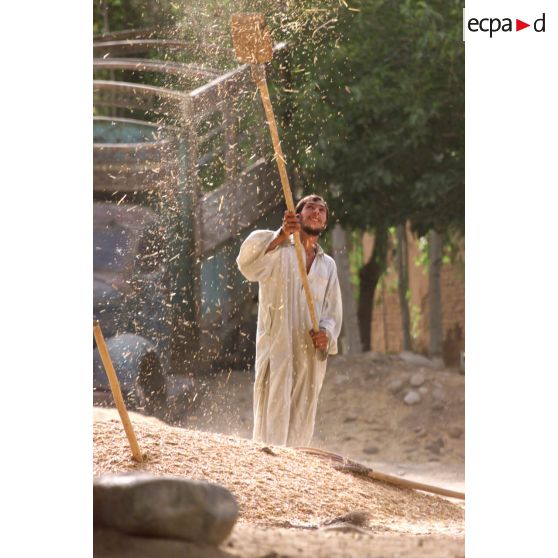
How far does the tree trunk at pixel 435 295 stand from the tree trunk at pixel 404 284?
0.28 m

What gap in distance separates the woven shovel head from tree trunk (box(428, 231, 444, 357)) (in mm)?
5450

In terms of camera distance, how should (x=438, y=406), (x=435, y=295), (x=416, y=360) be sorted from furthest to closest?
1. (x=435, y=295)
2. (x=416, y=360)
3. (x=438, y=406)

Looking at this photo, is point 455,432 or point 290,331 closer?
point 290,331

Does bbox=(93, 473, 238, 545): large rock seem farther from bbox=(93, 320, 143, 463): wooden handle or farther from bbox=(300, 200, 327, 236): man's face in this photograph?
bbox=(300, 200, 327, 236): man's face

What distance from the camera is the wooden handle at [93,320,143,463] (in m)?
3.40

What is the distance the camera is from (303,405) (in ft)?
16.0

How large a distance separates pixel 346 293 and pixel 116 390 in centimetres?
609

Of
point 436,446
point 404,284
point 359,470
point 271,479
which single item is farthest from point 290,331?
point 404,284

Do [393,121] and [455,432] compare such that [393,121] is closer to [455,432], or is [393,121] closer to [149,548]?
[455,432]

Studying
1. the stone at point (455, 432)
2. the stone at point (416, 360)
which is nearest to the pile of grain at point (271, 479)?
the stone at point (455, 432)

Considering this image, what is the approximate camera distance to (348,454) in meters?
7.62

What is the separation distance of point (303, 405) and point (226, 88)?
2378 millimetres
